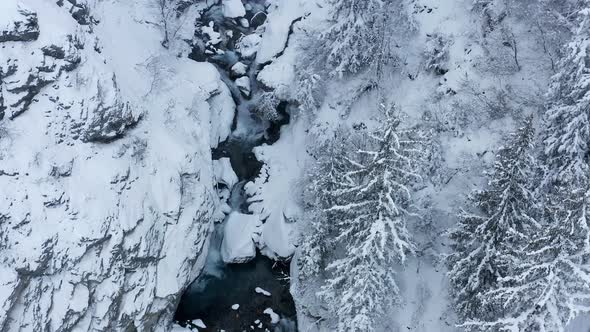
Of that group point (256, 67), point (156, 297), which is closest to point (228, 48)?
point (256, 67)

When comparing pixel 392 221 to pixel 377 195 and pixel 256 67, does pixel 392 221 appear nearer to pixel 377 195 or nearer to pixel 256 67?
pixel 377 195

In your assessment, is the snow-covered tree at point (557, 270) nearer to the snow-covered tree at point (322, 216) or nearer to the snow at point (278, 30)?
the snow-covered tree at point (322, 216)

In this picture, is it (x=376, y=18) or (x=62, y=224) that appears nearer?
(x=62, y=224)

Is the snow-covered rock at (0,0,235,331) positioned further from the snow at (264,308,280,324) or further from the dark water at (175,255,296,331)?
the snow at (264,308,280,324)

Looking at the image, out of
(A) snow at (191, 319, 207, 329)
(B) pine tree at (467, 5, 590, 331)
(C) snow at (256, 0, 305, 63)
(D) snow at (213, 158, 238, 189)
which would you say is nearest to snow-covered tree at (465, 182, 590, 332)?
(B) pine tree at (467, 5, 590, 331)

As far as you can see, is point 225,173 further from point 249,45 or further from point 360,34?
point 360,34
